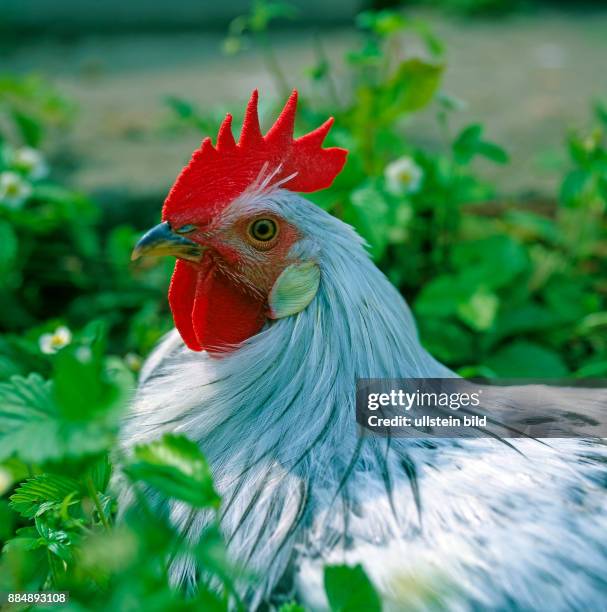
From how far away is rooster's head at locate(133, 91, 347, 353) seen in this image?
1.94 meters

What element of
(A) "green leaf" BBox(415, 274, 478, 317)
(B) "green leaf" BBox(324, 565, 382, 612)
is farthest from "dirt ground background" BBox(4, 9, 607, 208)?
(B) "green leaf" BBox(324, 565, 382, 612)

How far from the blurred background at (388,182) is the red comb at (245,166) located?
3.43ft

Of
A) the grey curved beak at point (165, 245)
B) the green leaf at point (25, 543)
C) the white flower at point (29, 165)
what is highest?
the white flower at point (29, 165)

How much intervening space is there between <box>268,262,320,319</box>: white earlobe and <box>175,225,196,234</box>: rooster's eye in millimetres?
272

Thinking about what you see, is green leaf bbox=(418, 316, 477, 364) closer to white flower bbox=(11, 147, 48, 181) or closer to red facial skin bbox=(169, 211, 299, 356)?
red facial skin bbox=(169, 211, 299, 356)

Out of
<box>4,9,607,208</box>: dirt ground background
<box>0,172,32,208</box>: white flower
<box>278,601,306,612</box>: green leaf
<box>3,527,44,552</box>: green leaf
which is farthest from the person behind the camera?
<box>4,9,607,208</box>: dirt ground background

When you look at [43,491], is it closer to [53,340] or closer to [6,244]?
[53,340]

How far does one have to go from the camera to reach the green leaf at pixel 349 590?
1.33 meters

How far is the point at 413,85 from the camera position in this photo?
3.52m

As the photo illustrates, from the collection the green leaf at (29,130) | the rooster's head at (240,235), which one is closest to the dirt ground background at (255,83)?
the green leaf at (29,130)

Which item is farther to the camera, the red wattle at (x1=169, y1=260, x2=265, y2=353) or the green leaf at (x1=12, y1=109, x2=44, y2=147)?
the green leaf at (x1=12, y1=109, x2=44, y2=147)

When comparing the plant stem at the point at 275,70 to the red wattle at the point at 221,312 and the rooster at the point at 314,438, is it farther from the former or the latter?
the red wattle at the point at 221,312

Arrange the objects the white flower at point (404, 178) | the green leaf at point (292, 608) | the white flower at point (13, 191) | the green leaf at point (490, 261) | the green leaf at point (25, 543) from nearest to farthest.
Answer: the green leaf at point (292, 608), the green leaf at point (25, 543), the green leaf at point (490, 261), the white flower at point (404, 178), the white flower at point (13, 191)

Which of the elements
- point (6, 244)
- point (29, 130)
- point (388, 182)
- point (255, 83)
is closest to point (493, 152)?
point (388, 182)
